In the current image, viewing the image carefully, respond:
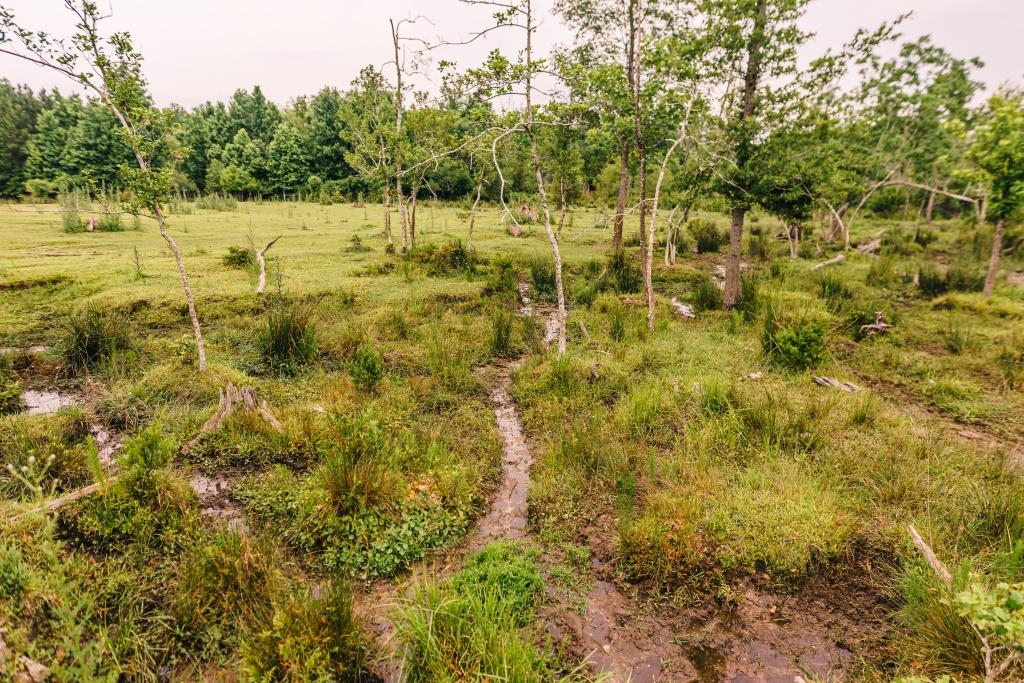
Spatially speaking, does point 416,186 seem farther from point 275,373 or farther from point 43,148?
point 43,148

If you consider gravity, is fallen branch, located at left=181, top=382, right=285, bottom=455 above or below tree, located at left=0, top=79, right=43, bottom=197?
below

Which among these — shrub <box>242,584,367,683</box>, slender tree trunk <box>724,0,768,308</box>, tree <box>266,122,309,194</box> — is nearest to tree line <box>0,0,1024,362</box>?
slender tree trunk <box>724,0,768,308</box>

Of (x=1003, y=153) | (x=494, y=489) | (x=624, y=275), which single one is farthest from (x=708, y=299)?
(x=494, y=489)

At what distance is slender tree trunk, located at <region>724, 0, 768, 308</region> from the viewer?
9.70 meters

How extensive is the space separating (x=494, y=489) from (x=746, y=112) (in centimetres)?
1029

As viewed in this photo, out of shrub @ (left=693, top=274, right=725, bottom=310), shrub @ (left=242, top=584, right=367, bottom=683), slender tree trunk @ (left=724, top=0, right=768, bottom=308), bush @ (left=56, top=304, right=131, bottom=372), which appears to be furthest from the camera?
shrub @ (left=693, top=274, right=725, bottom=310)

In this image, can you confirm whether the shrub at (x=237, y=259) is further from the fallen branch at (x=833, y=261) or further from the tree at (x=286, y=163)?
the tree at (x=286, y=163)

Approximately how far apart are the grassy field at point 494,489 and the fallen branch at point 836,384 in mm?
314

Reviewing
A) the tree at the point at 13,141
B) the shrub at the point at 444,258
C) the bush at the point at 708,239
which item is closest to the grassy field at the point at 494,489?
the shrub at the point at 444,258

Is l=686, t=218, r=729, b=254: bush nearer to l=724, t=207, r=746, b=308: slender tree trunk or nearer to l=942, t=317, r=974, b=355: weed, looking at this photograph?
l=724, t=207, r=746, b=308: slender tree trunk

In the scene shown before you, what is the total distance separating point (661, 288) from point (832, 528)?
10905 mm

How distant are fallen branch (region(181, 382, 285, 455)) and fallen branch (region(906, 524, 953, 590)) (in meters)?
6.76

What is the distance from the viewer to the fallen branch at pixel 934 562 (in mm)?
3381

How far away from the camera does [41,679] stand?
2.87 m
